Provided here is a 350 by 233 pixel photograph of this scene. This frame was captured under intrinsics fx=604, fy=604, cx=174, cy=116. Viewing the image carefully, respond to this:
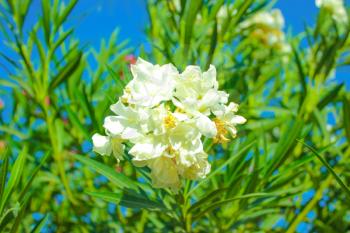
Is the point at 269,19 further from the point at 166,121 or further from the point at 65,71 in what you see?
the point at 166,121

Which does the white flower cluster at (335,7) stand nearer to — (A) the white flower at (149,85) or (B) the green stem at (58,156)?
(B) the green stem at (58,156)

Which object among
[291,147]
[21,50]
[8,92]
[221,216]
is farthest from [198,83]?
[8,92]

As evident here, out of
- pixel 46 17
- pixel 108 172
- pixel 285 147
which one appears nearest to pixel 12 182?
pixel 108 172

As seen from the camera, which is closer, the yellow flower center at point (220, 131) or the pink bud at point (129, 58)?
the yellow flower center at point (220, 131)

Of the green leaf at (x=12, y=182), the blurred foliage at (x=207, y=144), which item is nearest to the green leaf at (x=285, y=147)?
the blurred foliage at (x=207, y=144)

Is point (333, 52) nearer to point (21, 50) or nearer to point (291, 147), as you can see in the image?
point (291, 147)

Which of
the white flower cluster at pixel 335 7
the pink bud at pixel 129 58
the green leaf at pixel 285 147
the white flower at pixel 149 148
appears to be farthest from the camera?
the pink bud at pixel 129 58
